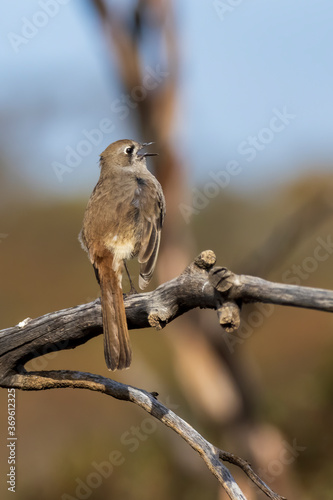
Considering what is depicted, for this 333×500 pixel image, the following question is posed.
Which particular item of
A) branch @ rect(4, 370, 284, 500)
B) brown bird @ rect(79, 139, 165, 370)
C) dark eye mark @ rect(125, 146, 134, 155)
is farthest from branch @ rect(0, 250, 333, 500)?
dark eye mark @ rect(125, 146, 134, 155)

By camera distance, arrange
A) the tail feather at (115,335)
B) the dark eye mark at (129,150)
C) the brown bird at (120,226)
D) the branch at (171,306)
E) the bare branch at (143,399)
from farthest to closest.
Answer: the dark eye mark at (129,150) < the brown bird at (120,226) < the tail feather at (115,335) < the bare branch at (143,399) < the branch at (171,306)

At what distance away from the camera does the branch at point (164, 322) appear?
97.3 inches

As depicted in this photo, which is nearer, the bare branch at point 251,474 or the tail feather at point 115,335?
the bare branch at point 251,474

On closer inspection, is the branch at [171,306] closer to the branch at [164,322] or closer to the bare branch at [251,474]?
the branch at [164,322]

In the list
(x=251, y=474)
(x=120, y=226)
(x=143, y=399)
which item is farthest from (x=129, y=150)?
(x=251, y=474)

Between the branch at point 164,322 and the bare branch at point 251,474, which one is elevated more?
the branch at point 164,322

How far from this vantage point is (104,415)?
13.4 meters

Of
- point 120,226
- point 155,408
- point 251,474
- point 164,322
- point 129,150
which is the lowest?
point 251,474

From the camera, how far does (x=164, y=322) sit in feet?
9.90

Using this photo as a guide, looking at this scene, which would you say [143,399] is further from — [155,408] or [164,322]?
[164,322]

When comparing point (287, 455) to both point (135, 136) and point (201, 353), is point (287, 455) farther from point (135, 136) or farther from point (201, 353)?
point (135, 136)

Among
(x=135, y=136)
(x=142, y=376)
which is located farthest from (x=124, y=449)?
(x=135, y=136)

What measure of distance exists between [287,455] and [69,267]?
12871mm

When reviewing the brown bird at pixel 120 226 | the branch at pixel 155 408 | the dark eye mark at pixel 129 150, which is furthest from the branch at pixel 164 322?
the dark eye mark at pixel 129 150
